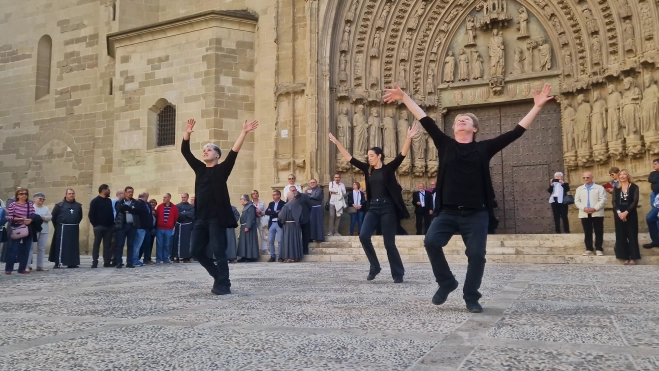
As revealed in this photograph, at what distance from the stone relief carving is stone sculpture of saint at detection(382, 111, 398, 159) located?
1814 mm

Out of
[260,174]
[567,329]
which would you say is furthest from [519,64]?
[567,329]

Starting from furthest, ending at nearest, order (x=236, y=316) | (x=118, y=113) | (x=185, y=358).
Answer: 1. (x=118, y=113)
2. (x=236, y=316)
3. (x=185, y=358)

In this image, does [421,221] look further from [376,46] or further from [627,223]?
[627,223]

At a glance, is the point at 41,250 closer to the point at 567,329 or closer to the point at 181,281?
the point at 181,281

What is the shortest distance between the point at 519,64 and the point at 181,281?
12.0 metres

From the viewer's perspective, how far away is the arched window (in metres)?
20.3

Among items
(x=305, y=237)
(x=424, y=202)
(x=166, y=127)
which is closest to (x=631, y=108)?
(x=424, y=202)

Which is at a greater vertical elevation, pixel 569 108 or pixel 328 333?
pixel 569 108

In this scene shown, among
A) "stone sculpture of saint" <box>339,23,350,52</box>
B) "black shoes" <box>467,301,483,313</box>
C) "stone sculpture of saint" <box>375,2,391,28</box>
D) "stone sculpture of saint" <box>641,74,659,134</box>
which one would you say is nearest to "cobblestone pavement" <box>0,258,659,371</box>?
"black shoes" <box>467,301,483,313</box>

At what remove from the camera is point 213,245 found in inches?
215

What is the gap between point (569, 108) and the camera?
1452 centimetres

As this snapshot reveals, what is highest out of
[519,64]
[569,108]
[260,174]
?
[519,64]

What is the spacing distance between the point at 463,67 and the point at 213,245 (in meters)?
12.3

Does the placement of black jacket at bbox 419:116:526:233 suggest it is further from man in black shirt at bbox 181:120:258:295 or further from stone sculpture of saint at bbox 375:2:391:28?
stone sculpture of saint at bbox 375:2:391:28
